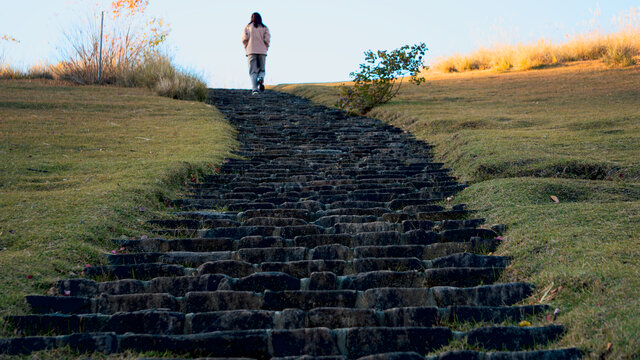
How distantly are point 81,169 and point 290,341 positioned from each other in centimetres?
558

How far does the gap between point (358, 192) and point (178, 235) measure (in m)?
2.29

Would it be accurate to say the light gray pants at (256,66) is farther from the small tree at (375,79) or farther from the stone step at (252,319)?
the stone step at (252,319)

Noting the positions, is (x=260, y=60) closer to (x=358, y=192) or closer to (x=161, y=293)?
(x=358, y=192)

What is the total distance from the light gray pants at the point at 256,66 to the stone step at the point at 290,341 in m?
13.2

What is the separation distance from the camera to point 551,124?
1019cm

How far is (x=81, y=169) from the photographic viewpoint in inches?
296

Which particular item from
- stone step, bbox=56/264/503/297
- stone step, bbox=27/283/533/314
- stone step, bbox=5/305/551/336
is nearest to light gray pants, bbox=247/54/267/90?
stone step, bbox=56/264/503/297

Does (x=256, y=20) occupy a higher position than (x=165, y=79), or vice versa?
(x=256, y=20)

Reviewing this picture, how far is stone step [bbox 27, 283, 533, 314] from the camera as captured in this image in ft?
11.6

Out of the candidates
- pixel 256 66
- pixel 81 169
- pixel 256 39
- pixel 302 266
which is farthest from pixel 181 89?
pixel 302 266

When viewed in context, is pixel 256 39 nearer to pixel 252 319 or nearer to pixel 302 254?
pixel 302 254

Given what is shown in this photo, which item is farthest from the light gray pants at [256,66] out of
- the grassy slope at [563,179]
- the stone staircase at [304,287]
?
the stone staircase at [304,287]

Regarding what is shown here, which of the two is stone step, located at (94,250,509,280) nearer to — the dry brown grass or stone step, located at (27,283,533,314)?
stone step, located at (27,283,533,314)

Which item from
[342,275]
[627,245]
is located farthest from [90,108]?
[627,245]
